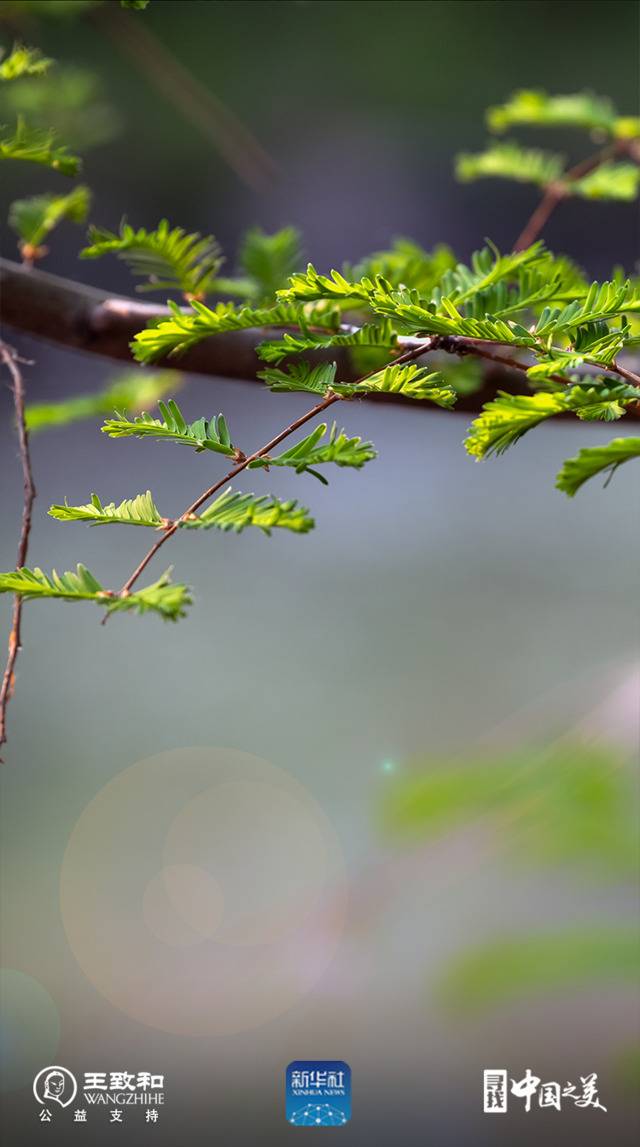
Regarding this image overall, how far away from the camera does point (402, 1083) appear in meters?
0.88

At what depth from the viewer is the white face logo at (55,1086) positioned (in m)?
0.44

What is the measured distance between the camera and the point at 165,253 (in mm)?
272

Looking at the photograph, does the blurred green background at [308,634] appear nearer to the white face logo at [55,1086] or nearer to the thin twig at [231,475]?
the white face logo at [55,1086]

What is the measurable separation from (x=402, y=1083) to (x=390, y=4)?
118cm

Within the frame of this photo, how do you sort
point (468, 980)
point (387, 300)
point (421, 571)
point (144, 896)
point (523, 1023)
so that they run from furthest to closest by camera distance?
point (421, 571), point (144, 896), point (523, 1023), point (468, 980), point (387, 300)

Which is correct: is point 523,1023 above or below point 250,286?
below

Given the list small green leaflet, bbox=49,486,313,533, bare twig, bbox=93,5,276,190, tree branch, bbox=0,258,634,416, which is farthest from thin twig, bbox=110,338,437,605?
bare twig, bbox=93,5,276,190

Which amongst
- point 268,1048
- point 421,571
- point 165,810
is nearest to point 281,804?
point 165,810

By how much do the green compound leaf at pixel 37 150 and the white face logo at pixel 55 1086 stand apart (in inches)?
15.5

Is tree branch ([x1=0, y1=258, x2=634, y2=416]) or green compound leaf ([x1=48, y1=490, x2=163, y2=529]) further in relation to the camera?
tree branch ([x1=0, y1=258, x2=634, y2=416])

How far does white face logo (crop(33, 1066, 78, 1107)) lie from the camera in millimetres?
438

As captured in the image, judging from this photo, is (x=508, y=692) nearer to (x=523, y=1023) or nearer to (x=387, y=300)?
(x=523, y=1023)

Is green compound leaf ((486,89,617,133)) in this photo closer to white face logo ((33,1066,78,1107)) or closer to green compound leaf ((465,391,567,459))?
green compound leaf ((465,391,567,459))

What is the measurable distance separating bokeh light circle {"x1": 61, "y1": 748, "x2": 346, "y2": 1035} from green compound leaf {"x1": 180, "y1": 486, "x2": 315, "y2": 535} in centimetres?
78
